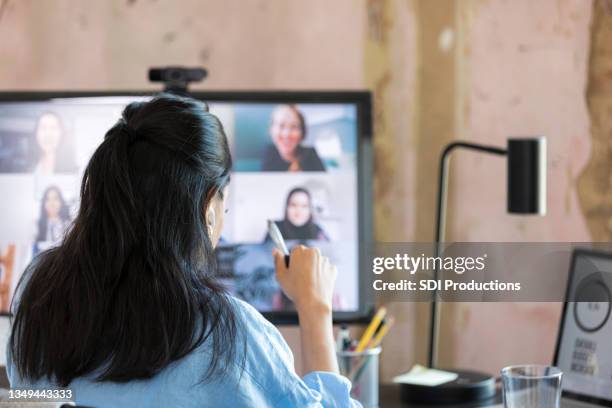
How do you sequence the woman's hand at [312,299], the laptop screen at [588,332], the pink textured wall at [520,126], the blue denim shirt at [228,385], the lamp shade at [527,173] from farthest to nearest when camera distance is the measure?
the pink textured wall at [520,126]
the lamp shade at [527,173]
the laptop screen at [588,332]
the woman's hand at [312,299]
the blue denim shirt at [228,385]

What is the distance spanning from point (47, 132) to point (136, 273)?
76cm

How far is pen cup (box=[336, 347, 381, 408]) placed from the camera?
1453mm

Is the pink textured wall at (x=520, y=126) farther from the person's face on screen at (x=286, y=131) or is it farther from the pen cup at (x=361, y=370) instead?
the pen cup at (x=361, y=370)

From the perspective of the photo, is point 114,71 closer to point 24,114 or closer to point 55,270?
point 24,114

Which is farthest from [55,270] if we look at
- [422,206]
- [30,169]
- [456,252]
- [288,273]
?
[422,206]

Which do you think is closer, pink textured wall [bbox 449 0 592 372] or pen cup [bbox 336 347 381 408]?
pen cup [bbox 336 347 381 408]

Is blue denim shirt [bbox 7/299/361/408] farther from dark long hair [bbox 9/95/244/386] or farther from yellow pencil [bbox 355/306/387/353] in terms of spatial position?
yellow pencil [bbox 355/306/387/353]

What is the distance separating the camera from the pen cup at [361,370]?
1.45m

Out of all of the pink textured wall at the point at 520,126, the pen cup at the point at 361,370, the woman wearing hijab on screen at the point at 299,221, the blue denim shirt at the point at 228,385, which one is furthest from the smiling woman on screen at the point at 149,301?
the pink textured wall at the point at 520,126

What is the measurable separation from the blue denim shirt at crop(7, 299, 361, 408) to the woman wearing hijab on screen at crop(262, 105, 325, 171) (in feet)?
2.18

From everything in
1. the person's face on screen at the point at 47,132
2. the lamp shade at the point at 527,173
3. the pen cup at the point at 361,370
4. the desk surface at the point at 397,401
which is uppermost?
the person's face on screen at the point at 47,132

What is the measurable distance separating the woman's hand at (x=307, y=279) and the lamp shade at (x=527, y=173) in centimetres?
52

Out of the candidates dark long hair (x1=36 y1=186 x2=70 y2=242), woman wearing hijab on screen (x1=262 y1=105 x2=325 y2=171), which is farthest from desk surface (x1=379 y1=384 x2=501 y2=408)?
dark long hair (x1=36 y1=186 x2=70 y2=242)

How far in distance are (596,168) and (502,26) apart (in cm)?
38
